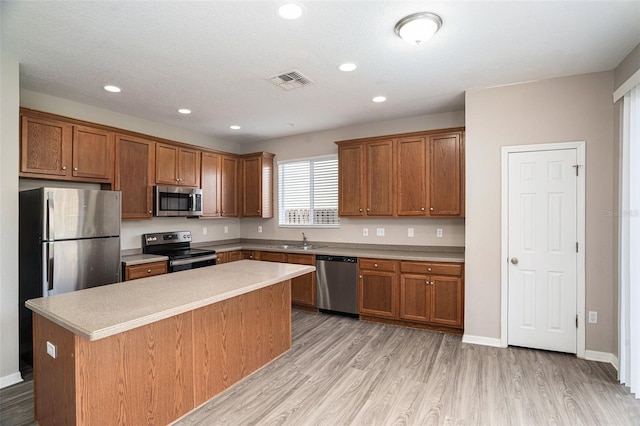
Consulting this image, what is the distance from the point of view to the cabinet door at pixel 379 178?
175 inches

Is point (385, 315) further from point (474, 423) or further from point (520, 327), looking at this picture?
point (474, 423)

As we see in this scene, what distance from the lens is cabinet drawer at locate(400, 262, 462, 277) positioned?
12.3ft

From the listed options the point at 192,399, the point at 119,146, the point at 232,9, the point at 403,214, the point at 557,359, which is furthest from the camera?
the point at 403,214

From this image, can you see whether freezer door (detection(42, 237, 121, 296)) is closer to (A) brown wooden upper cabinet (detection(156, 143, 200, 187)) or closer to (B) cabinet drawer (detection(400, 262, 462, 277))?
(A) brown wooden upper cabinet (detection(156, 143, 200, 187))

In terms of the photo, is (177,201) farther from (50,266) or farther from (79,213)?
(50,266)

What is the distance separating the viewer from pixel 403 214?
4367 millimetres

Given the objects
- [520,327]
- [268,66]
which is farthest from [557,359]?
[268,66]

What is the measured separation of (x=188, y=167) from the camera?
486 centimetres

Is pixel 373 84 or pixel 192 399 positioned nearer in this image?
pixel 192 399

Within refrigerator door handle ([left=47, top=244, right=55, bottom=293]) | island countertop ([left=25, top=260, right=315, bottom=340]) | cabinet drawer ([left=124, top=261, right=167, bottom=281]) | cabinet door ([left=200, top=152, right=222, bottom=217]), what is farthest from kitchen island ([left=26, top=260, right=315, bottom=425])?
cabinet door ([left=200, top=152, right=222, bottom=217])

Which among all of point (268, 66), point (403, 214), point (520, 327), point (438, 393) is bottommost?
point (438, 393)

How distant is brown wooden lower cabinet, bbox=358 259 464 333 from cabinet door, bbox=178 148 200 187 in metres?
2.84

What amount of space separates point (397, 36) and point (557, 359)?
337 cm

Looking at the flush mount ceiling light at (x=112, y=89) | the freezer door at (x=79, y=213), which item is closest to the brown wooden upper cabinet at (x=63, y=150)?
the freezer door at (x=79, y=213)
